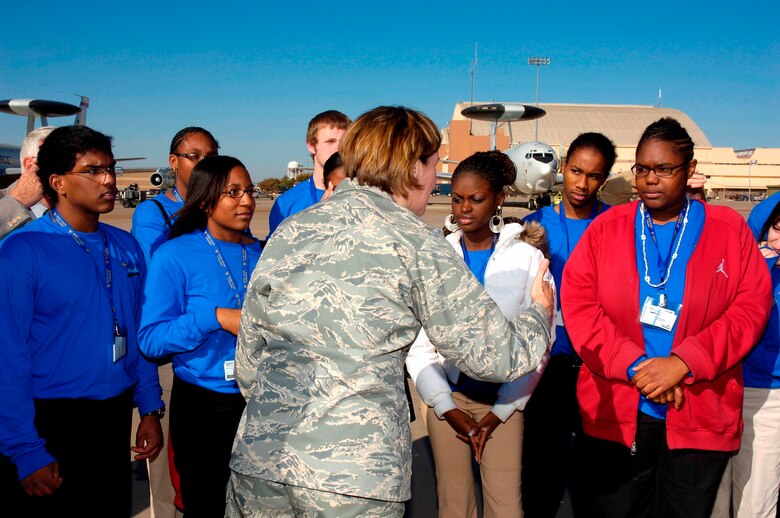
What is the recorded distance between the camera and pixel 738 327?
232 cm

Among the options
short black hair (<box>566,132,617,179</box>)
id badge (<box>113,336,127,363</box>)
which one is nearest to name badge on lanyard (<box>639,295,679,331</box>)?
Answer: short black hair (<box>566,132,617,179</box>)

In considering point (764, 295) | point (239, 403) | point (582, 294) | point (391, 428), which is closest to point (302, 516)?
point (391, 428)

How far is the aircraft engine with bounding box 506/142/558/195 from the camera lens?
23844mm

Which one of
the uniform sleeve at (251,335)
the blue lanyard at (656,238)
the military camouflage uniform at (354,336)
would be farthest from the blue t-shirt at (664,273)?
the uniform sleeve at (251,335)

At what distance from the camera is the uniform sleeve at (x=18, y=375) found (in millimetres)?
2150

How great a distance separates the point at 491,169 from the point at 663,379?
130 centimetres

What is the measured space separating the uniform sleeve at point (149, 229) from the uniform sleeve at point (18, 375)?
42.7 inches

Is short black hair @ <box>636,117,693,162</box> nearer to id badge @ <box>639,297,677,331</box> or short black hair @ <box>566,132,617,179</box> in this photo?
id badge @ <box>639,297,677,331</box>

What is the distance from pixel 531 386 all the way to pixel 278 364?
4.76 feet

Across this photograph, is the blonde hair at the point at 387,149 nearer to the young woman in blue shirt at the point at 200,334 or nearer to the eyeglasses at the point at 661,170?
the young woman in blue shirt at the point at 200,334

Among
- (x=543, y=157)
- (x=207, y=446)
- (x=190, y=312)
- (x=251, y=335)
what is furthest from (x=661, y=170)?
(x=543, y=157)

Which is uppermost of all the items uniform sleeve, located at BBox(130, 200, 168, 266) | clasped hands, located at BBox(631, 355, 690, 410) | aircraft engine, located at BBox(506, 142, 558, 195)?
aircraft engine, located at BBox(506, 142, 558, 195)

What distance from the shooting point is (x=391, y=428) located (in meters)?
1.61

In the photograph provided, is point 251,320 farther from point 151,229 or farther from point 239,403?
point 151,229
